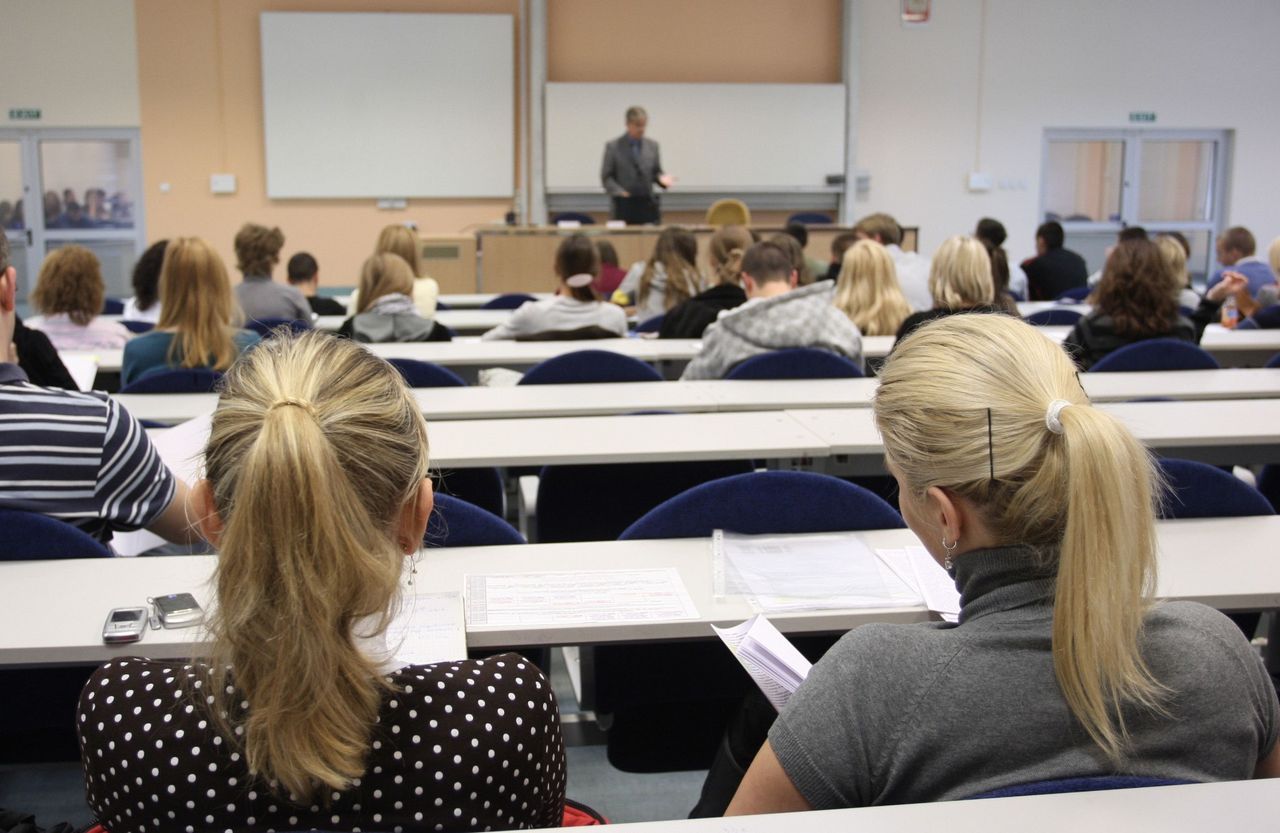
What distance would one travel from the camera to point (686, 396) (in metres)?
3.41

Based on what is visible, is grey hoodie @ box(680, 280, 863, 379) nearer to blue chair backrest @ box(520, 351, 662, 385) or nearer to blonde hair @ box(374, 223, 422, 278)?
blue chair backrest @ box(520, 351, 662, 385)

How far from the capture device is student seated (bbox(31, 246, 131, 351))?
4789 millimetres

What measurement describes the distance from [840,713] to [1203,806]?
35 cm

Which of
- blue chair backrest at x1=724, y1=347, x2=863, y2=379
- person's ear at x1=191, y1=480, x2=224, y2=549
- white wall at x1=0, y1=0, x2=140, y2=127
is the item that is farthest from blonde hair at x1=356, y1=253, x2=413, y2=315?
white wall at x1=0, y1=0, x2=140, y2=127

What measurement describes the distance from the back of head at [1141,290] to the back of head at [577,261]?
2.09 meters

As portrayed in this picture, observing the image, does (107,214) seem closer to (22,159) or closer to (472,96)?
(22,159)

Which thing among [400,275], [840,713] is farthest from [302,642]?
[400,275]

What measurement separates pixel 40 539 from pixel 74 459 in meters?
0.14

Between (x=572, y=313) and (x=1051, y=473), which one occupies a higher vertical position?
(x=1051, y=473)

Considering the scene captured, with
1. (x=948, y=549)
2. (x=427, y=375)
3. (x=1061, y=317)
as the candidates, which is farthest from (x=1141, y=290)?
(x=948, y=549)

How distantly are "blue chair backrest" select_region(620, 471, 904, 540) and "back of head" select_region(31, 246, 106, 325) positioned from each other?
3581 mm

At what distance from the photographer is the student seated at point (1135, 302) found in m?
4.13

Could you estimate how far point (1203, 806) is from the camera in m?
1.12

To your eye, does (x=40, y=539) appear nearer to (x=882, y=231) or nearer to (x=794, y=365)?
(x=794, y=365)
